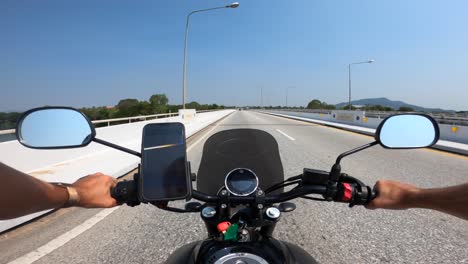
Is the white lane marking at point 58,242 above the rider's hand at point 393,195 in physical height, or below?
below

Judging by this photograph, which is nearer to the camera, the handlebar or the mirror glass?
the handlebar

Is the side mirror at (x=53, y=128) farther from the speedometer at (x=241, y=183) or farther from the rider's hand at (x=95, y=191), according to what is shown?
the speedometer at (x=241, y=183)

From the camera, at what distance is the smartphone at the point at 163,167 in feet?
4.25

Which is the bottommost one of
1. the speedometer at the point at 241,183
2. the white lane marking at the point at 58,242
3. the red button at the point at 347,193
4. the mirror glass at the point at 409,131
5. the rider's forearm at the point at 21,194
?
the white lane marking at the point at 58,242

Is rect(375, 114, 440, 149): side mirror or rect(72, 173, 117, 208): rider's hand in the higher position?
rect(375, 114, 440, 149): side mirror

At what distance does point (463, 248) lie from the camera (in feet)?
10.3

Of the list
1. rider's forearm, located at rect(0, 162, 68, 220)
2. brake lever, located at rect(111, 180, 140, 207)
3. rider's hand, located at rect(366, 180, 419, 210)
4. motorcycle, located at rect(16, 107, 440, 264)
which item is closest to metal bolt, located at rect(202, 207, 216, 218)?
motorcycle, located at rect(16, 107, 440, 264)

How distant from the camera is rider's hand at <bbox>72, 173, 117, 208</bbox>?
132 centimetres

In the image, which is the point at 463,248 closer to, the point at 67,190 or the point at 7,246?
the point at 67,190

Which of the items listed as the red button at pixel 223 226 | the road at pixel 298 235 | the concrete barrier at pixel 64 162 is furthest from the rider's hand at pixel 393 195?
the concrete barrier at pixel 64 162

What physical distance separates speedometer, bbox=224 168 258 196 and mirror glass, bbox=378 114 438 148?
775mm

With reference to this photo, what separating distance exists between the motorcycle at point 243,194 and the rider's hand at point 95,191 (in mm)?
45

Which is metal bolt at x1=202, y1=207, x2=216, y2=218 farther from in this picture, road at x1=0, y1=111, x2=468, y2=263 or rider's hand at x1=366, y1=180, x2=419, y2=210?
road at x1=0, y1=111, x2=468, y2=263

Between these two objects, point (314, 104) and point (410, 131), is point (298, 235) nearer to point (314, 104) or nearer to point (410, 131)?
point (410, 131)
